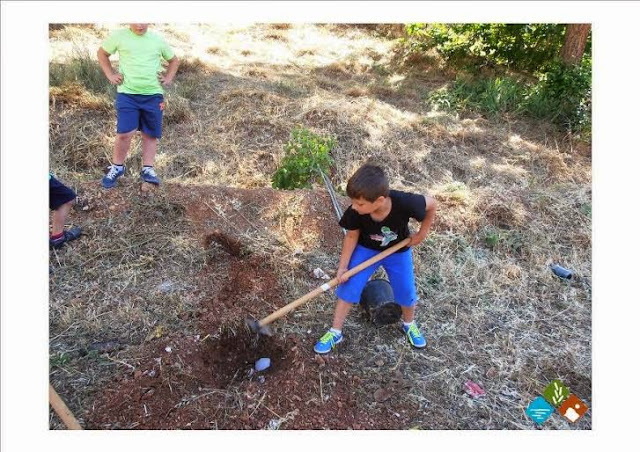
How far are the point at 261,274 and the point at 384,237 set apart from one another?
4.21ft

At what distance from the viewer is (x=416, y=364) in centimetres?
306

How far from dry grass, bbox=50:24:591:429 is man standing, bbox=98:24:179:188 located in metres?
0.61

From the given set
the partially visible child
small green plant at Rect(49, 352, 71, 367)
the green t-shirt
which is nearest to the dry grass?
small green plant at Rect(49, 352, 71, 367)

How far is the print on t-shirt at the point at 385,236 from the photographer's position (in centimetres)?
272

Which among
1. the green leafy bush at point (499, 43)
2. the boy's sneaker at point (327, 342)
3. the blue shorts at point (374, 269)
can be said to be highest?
the green leafy bush at point (499, 43)

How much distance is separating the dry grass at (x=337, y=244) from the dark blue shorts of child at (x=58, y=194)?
422 mm

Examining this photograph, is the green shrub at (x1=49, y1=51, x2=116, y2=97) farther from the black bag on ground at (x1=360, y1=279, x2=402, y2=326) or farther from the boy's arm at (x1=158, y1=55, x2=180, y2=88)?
the black bag on ground at (x1=360, y1=279, x2=402, y2=326)

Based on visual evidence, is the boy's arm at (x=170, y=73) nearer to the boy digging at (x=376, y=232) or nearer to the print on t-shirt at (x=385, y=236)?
the boy digging at (x=376, y=232)

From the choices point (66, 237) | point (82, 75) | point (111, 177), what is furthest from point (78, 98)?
point (66, 237)

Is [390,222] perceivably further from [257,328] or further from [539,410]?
[539,410]

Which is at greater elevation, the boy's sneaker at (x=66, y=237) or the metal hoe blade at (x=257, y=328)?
the metal hoe blade at (x=257, y=328)

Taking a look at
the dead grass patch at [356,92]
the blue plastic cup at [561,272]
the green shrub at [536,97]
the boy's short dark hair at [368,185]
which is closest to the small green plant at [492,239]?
the blue plastic cup at [561,272]

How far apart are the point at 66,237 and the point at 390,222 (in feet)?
8.64

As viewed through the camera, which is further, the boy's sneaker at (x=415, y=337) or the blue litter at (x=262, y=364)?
the boy's sneaker at (x=415, y=337)
